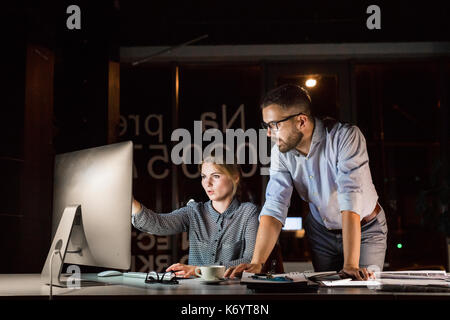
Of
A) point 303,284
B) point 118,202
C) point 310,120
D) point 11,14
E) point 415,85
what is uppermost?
point 11,14

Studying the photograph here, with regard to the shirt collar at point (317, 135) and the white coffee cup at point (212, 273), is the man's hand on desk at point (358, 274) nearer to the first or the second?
the white coffee cup at point (212, 273)

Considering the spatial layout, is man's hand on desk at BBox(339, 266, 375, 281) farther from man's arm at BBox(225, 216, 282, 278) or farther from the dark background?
the dark background

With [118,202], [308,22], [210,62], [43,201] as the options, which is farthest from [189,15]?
[118,202]

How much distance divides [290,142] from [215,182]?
0.56 m

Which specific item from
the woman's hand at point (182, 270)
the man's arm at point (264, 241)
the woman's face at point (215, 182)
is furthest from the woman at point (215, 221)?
the woman's hand at point (182, 270)

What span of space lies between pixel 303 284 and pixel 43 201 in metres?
3.55

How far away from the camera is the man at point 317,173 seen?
7.48 feet

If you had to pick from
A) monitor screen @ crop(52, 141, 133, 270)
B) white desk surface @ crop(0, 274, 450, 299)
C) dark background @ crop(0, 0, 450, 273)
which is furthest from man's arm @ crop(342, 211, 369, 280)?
dark background @ crop(0, 0, 450, 273)

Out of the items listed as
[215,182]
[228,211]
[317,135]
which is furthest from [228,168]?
[317,135]

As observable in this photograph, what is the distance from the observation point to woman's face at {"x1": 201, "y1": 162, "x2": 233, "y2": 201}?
277 centimetres

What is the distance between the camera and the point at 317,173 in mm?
2475

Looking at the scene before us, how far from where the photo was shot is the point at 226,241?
2.71 m

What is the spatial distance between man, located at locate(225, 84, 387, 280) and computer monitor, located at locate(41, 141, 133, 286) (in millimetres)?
770

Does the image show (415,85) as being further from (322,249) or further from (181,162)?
(322,249)
